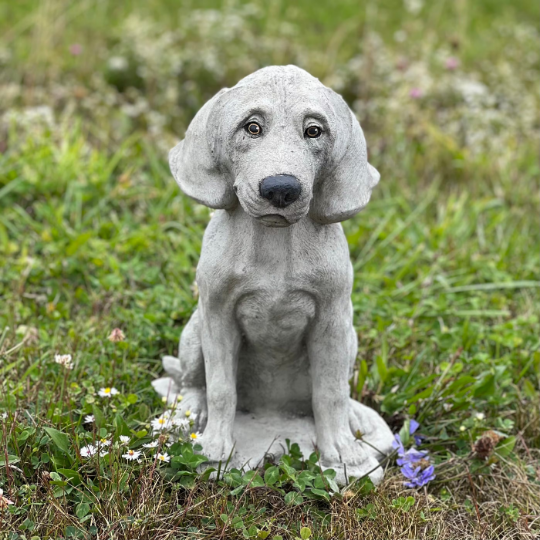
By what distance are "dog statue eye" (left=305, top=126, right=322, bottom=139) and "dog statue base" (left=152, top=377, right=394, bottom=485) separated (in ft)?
3.80

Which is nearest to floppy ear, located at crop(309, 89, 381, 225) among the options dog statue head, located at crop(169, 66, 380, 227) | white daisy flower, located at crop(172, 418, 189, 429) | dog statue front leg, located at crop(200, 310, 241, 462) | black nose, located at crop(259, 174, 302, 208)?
dog statue head, located at crop(169, 66, 380, 227)

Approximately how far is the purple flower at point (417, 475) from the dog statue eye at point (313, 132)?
1431 millimetres

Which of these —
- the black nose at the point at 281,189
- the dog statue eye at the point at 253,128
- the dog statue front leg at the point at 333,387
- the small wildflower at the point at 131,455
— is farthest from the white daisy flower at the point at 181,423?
the dog statue eye at the point at 253,128

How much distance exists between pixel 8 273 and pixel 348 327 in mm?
2232

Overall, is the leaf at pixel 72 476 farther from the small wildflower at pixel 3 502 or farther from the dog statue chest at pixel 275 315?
the dog statue chest at pixel 275 315

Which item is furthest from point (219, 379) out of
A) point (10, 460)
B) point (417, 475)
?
point (417, 475)

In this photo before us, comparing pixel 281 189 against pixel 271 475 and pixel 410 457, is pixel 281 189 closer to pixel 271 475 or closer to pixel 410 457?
pixel 271 475

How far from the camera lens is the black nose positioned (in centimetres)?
226

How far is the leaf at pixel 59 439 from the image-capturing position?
9.09ft

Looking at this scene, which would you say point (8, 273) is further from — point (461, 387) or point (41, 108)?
point (461, 387)

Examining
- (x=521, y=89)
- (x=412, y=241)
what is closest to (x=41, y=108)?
(x=412, y=241)

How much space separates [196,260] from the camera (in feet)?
14.9

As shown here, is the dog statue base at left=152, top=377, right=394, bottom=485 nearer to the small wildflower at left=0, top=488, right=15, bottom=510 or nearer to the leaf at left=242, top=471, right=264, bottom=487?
the leaf at left=242, top=471, right=264, bottom=487

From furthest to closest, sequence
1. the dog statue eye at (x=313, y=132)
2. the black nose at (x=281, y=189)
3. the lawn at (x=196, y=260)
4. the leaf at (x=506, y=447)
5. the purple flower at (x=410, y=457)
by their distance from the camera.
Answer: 1. the leaf at (x=506, y=447)
2. the purple flower at (x=410, y=457)
3. the lawn at (x=196, y=260)
4. the dog statue eye at (x=313, y=132)
5. the black nose at (x=281, y=189)
